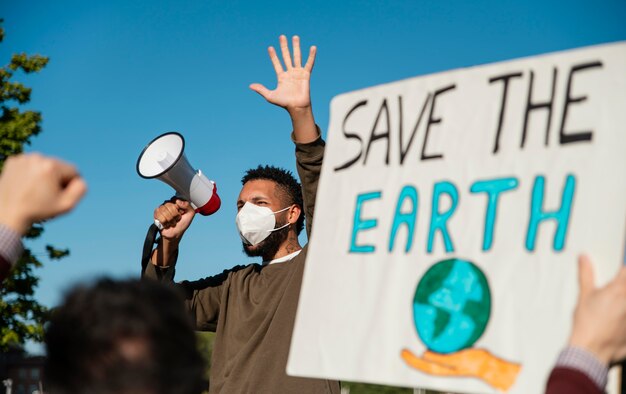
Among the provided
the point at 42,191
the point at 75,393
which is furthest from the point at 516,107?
the point at 75,393

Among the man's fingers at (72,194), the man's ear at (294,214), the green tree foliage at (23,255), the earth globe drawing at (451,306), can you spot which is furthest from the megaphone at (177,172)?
the green tree foliage at (23,255)

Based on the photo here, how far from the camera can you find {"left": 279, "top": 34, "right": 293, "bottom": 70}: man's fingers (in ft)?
10.9

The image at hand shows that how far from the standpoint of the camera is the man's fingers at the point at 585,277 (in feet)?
5.00

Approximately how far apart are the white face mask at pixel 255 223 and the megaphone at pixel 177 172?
289 mm

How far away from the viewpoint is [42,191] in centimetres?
133

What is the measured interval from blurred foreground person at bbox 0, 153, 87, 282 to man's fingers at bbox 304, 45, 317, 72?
204 centimetres

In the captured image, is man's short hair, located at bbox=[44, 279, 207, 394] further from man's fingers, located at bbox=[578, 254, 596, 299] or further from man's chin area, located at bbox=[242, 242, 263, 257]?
man's chin area, located at bbox=[242, 242, 263, 257]

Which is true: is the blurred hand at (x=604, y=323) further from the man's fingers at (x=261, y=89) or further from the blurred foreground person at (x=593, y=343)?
the man's fingers at (x=261, y=89)

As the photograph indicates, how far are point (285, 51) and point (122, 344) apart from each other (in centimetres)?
239

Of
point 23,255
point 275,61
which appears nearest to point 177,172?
point 275,61

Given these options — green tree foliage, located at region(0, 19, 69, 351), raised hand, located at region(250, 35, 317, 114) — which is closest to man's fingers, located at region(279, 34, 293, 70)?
raised hand, located at region(250, 35, 317, 114)

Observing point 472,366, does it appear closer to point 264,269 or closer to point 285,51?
point 285,51

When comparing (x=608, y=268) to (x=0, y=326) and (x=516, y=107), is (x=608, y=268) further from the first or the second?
(x=0, y=326)

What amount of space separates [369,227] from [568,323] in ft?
2.03
